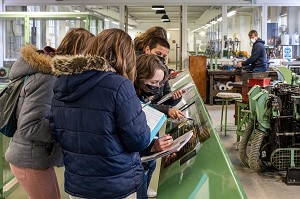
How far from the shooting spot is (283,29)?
11.1m

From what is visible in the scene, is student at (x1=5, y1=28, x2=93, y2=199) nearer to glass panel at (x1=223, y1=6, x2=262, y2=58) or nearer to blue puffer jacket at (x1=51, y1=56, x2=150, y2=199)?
blue puffer jacket at (x1=51, y1=56, x2=150, y2=199)

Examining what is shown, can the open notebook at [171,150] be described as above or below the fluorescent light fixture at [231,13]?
below

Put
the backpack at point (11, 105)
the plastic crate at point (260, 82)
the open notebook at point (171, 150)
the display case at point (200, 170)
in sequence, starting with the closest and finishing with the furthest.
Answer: the display case at point (200, 170) → the open notebook at point (171, 150) → the backpack at point (11, 105) → the plastic crate at point (260, 82)

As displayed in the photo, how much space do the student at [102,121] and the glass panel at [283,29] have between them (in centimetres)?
969

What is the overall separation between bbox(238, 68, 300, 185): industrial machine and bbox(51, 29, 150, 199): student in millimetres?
3085

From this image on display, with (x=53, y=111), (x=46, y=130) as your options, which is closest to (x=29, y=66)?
(x=46, y=130)

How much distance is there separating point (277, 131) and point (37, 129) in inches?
122

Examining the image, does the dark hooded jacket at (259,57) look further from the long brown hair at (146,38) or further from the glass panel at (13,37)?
the long brown hair at (146,38)

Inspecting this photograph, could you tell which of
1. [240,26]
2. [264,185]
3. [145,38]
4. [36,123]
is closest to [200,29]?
[240,26]

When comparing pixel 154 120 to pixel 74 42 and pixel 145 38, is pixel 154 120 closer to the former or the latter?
pixel 74 42

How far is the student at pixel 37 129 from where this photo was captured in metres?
1.92

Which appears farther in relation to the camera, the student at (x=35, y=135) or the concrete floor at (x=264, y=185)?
the concrete floor at (x=264, y=185)

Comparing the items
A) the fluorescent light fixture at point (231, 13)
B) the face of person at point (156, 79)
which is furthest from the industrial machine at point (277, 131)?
the fluorescent light fixture at point (231, 13)

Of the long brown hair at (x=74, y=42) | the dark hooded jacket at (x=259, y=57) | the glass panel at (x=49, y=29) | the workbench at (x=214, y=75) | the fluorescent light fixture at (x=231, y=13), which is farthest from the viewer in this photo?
the fluorescent light fixture at (x=231, y=13)
